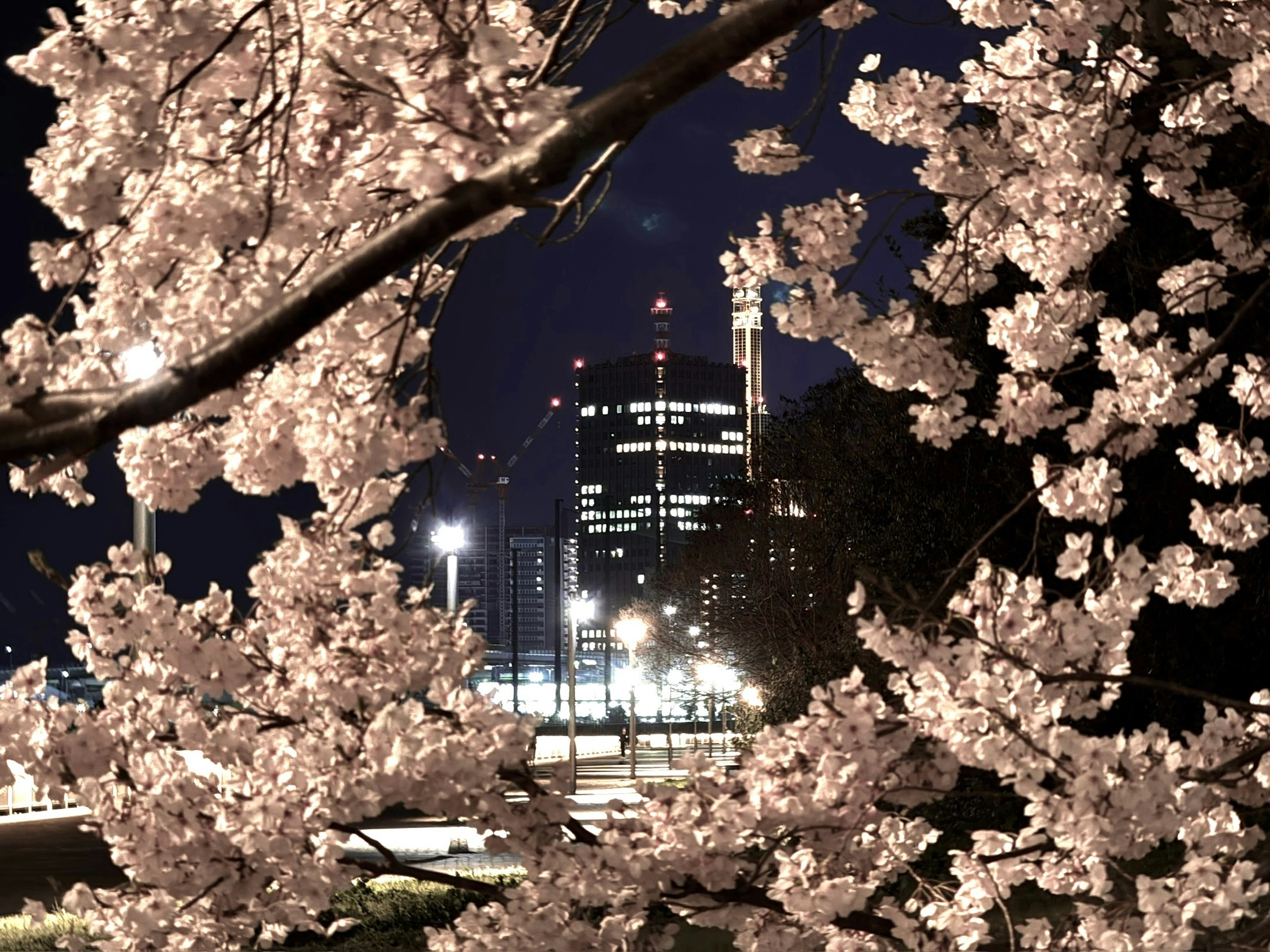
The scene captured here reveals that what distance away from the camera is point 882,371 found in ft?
23.3

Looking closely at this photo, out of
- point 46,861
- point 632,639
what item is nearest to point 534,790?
point 46,861

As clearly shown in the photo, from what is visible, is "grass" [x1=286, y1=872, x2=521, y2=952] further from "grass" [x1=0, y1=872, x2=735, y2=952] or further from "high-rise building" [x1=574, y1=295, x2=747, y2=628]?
"high-rise building" [x1=574, y1=295, x2=747, y2=628]

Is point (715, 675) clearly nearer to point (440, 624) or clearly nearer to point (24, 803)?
point (24, 803)

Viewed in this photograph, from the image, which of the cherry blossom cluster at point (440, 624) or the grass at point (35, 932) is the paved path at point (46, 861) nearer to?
the grass at point (35, 932)

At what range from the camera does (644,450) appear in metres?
159

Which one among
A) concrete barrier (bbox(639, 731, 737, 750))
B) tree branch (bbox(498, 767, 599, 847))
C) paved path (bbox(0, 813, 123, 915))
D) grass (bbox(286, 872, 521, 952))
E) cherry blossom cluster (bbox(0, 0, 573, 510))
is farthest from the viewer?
concrete barrier (bbox(639, 731, 737, 750))

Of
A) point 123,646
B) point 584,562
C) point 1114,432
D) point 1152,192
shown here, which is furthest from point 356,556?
point 584,562

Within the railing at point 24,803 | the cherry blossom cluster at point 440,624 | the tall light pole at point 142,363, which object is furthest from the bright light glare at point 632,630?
the tall light pole at point 142,363

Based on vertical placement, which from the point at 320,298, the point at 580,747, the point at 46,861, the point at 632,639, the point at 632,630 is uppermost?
the point at 320,298

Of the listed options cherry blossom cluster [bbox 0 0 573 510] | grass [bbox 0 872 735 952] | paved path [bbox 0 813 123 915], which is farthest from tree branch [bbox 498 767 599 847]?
paved path [bbox 0 813 123 915]

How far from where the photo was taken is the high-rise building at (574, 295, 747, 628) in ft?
469

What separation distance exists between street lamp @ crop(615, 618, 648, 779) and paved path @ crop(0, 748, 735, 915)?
366 centimetres

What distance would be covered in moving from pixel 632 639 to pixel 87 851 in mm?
13851

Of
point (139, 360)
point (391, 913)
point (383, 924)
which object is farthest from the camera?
point (391, 913)
